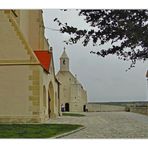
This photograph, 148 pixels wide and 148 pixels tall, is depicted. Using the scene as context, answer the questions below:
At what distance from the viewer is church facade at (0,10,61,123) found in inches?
278

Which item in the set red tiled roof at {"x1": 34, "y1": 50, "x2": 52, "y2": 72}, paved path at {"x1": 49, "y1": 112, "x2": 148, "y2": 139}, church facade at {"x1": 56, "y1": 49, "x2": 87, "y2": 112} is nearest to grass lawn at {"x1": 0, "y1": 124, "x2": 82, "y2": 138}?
paved path at {"x1": 49, "y1": 112, "x2": 148, "y2": 139}

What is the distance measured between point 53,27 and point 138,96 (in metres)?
1.39

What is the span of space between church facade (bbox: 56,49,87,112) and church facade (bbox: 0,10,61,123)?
83 centimetres

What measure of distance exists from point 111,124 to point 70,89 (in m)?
0.70

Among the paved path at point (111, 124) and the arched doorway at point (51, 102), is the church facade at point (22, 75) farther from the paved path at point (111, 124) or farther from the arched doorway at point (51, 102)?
the paved path at point (111, 124)

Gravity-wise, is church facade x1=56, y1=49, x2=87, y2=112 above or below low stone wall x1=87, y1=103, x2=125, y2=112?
above

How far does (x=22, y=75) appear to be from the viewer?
24.2 ft

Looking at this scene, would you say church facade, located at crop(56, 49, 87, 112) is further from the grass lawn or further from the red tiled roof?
the red tiled roof

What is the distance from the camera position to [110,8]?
199 inches

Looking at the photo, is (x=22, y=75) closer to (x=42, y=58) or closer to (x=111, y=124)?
(x=42, y=58)

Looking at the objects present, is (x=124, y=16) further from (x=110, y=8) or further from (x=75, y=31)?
(x=75, y=31)

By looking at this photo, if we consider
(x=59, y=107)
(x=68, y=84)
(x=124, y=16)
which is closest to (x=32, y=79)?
(x=59, y=107)
